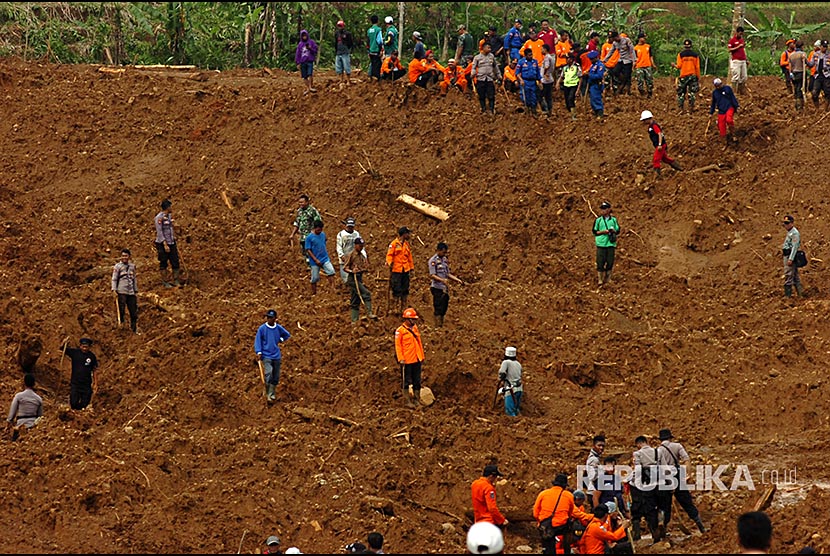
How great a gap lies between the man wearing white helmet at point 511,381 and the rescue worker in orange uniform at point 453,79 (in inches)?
389

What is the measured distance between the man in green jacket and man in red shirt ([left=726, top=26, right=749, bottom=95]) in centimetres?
651

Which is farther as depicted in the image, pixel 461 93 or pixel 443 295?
pixel 461 93

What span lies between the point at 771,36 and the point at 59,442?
23.8 m

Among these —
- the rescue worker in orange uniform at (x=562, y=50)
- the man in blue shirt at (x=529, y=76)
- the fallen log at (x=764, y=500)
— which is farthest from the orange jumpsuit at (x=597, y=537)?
the rescue worker in orange uniform at (x=562, y=50)

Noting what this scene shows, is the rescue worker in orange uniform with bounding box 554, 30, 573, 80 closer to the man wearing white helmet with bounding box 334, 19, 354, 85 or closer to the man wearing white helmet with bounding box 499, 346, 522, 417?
the man wearing white helmet with bounding box 334, 19, 354, 85

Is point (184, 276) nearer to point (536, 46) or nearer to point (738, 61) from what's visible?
point (536, 46)

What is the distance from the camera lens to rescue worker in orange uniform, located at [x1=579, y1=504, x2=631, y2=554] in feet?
42.9

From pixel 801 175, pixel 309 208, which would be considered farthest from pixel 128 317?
pixel 801 175

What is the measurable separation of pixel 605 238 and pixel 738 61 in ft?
22.8

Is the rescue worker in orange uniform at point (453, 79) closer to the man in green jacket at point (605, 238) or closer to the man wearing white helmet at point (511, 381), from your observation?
the man in green jacket at point (605, 238)

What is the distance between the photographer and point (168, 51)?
3284 cm

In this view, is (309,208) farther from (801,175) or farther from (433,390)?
(801,175)

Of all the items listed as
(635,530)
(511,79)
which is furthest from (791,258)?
(511,79)

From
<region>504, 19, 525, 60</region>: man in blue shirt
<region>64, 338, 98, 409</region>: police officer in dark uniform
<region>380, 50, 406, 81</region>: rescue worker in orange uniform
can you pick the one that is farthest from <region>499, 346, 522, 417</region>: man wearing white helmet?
<region>504, 19, 525, 60</region>: man in blue shirt
